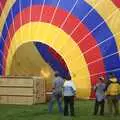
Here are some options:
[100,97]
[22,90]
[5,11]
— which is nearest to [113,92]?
[100,97]

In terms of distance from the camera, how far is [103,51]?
1539cm

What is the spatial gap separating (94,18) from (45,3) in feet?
5.21

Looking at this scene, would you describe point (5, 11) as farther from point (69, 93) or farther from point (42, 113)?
point (69, 93)

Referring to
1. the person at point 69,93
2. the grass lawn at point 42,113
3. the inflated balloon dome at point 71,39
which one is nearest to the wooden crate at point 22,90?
the grass lawn at point 42,113

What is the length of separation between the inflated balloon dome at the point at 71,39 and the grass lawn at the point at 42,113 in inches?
38.8

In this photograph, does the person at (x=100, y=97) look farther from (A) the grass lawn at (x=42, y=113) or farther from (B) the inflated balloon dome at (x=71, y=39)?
(B) the inflated balloon dome at (x=71, y=39)

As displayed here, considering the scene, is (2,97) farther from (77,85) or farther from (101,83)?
(101,83)

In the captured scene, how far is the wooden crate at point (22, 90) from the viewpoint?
15.8 meters

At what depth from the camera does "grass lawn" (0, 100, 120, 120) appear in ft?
41.1

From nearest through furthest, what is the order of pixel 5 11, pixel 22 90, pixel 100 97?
pixel 100 97 → pixel 22 90 → pixel 5 11

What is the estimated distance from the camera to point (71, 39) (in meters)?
15.6

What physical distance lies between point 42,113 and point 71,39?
2994mm

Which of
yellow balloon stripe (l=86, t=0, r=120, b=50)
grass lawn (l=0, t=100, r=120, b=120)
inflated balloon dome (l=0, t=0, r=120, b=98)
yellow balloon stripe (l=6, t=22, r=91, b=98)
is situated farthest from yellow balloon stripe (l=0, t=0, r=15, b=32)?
grass lawn (l=0, t=100, r=120, b=120)

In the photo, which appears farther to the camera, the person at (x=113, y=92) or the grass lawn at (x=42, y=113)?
the person at (x=113, y=92)
